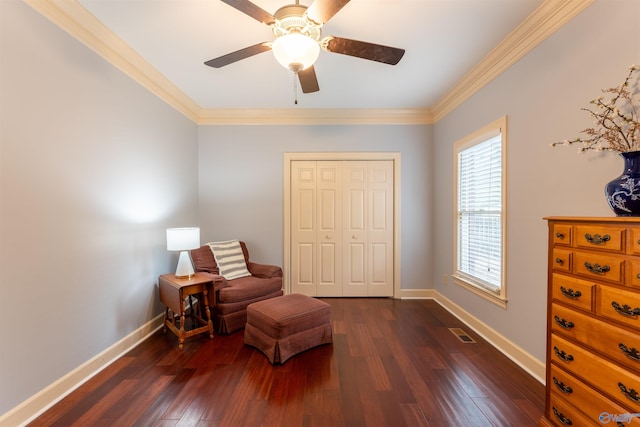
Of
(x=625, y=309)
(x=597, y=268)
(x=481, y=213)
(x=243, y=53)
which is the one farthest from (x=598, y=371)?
(x=243, y=53)

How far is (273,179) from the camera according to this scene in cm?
385

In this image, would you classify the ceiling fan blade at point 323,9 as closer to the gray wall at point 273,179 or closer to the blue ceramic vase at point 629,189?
the blue ceramic vase at point 629,189

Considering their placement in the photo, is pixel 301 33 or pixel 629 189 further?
pixel 301 33

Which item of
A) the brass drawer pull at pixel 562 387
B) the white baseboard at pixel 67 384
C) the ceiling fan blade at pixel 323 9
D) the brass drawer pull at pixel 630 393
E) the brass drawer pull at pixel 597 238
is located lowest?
the white baseboard at pixel 67 384

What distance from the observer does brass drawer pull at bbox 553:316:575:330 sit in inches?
51.8

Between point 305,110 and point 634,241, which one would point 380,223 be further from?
point 634,241

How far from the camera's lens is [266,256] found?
386 cm

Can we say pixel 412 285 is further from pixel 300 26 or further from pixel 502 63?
pixel 300 26

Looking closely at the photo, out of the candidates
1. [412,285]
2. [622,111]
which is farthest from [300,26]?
[412,285]

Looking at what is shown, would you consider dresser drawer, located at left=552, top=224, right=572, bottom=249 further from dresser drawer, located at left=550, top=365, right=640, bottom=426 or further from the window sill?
the window sill

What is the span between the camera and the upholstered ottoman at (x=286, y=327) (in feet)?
7.28

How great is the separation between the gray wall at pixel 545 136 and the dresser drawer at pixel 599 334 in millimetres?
676

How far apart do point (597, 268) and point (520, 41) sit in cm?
190

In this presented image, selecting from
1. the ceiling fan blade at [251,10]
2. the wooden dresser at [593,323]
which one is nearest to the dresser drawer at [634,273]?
the wooden dresser at [593,323]
